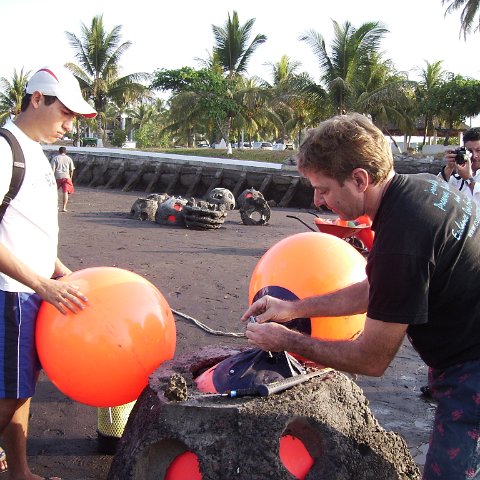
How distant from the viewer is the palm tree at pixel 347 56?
97.1 feet

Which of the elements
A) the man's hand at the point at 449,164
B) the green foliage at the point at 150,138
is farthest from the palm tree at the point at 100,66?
the man's hand at the point at 449,164

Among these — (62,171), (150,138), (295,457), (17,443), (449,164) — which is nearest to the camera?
(295,457)

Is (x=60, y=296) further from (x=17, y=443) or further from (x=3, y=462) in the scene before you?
A: (x=3, y=462)

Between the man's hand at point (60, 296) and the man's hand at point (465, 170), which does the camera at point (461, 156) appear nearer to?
the man's hand at point (465, 170)

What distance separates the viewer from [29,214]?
2.86 meters

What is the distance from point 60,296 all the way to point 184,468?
3.22ft

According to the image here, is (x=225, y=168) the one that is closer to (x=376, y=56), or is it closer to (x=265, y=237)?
(x=265, y=237)

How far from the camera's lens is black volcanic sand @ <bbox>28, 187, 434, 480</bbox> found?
3799 millimetres

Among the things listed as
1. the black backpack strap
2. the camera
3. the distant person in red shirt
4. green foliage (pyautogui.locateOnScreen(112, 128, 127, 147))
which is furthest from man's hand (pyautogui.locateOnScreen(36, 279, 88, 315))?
green foliage (pyautogui.locateOnScreen(112, 128, 127, 147))

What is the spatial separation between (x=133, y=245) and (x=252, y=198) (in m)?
4.88

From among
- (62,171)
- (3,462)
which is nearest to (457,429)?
(3,462)

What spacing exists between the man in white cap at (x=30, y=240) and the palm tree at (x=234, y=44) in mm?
35462

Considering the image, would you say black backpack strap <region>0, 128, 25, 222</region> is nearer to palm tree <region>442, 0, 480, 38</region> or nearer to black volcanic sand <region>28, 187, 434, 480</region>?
black volcanic sand <region>28, 187, 434, 480</region>

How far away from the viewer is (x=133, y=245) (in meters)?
11.4
